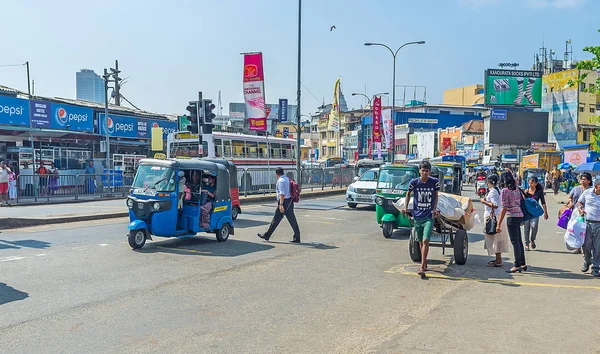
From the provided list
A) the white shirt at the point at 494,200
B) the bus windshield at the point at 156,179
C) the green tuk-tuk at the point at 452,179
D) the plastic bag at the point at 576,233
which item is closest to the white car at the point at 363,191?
the green tuk-tuk at the point at 452,179

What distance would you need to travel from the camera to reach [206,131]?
1962 cm

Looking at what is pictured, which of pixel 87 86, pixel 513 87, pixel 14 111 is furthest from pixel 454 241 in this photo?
pixel 87 86

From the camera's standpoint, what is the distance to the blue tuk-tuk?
11719 millimetres

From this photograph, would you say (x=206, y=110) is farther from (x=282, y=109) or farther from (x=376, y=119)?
(x=282, y=109)

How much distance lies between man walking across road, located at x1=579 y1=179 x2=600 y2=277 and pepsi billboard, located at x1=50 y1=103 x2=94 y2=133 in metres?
29.2

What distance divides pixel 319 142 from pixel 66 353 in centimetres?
9909

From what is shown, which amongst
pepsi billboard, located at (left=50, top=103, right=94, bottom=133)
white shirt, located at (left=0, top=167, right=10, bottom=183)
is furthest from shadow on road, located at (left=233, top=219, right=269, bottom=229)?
pepsi billboard, located at (left=50, top=103, right=94, bottom=133)

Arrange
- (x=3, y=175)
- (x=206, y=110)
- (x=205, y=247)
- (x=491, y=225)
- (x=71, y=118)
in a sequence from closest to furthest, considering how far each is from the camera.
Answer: (x=491, y=225), (x=205, y=247), (x=206, y=110), (x=3, y=175), (x=71, y=118)

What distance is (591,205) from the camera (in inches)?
363

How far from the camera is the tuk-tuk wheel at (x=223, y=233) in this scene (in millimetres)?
12945

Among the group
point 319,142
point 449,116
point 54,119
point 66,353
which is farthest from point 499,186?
point 319,142

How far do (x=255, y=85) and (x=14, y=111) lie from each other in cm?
1385

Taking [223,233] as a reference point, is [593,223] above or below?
above

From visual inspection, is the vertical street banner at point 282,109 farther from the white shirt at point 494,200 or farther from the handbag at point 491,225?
the handbag at point 491,225
